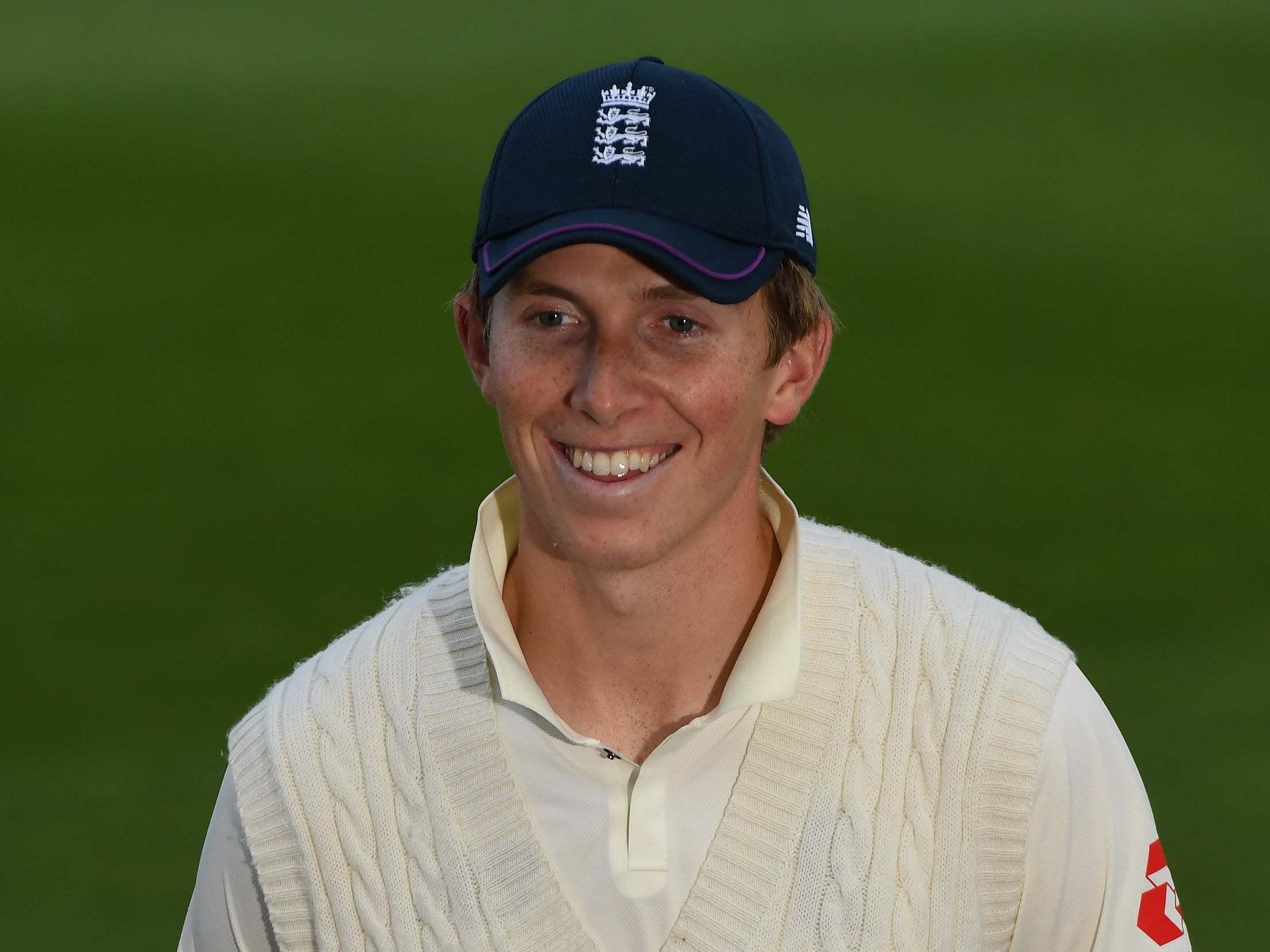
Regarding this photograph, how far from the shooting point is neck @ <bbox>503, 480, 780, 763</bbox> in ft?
5.15

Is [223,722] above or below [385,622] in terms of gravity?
below

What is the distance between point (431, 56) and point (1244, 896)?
1.98m

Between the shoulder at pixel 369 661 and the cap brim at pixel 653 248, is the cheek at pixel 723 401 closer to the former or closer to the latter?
the cap brim at pixel 653 248

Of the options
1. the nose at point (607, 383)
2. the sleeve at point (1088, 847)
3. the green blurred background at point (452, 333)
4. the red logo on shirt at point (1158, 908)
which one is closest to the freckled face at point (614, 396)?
the nose at point (607, 383)

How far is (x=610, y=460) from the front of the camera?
1482mm

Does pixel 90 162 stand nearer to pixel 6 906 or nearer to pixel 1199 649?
pixel 6 906

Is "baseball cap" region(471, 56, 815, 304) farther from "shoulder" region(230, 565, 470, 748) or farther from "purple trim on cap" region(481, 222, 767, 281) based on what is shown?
"shoulder" region(230, 565, 470, 748)

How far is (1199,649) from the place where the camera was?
10.7ft

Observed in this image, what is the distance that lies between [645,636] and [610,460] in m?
0.18

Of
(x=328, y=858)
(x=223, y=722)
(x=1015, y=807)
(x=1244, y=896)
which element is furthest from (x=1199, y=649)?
(x=328, y=858)

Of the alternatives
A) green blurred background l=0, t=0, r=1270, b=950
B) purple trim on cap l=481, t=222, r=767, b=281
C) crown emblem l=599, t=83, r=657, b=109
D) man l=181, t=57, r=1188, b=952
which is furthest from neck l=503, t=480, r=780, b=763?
green blurred background l=0, t=0, r=1270, b=950

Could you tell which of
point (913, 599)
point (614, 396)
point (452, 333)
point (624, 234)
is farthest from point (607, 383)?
point (452, 333)

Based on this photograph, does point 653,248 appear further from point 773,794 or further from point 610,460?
point 773,794

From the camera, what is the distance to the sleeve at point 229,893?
1.64 m
